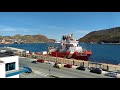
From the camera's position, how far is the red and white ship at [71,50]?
26328 mm

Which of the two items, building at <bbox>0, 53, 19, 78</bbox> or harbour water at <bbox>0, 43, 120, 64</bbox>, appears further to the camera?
harbour water at <bbox>0, 43, 120, 64</bbox>

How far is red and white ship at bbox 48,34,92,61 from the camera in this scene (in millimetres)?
26328

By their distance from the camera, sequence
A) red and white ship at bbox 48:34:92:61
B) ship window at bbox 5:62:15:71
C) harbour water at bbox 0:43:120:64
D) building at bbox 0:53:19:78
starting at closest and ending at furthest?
building at bbox 0:53:19:78 < ship window at bbox 5:62:15:71 < red and white ship at bbox 48:34:92:61 < harbour water at bbox 0:43:120:64

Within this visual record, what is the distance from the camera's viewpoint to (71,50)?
2675 centimetres

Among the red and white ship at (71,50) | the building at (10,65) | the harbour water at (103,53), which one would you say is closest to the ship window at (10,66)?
the building at (10,65)

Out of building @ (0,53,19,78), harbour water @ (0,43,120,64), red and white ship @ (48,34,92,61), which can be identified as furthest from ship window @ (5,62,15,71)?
harbour water @ (0,43,120,64)

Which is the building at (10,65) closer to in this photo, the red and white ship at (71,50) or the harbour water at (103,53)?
the red and white ship at (71,50)

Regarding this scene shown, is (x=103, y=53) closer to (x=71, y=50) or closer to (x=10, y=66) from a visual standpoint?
(x=71, y=50)

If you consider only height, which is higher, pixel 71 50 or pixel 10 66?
pixel 71 50

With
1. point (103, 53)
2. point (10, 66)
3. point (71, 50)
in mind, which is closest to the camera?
point (10, 66)

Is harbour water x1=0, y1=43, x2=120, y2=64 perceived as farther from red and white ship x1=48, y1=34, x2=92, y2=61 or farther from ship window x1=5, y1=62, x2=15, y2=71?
ship window x1=5, y1=62, x2=15, y2=71

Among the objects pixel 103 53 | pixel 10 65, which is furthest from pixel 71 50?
pixel 103 53

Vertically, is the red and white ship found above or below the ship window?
above
